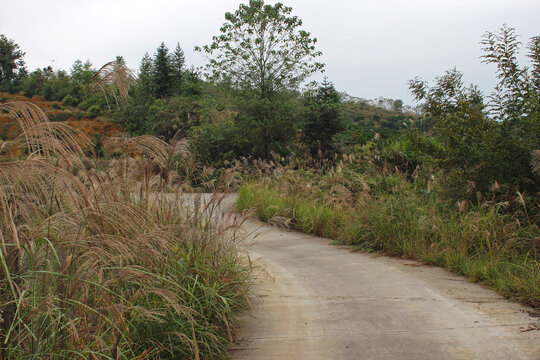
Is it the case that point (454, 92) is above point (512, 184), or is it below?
above

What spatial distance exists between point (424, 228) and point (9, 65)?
32318mm

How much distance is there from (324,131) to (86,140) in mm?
15684

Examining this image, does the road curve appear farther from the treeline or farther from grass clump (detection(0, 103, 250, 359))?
the treeline

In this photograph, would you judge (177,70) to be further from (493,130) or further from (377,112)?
(493,130)

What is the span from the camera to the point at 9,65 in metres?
30.2

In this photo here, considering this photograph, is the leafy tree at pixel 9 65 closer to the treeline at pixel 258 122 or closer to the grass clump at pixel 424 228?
the treeline at pixel 258 122

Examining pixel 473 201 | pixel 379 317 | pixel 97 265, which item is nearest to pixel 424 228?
pixel 473 201

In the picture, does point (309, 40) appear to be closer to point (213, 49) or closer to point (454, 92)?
point (213, 49)

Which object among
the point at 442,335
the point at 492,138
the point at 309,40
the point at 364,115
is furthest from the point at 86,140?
the point at 364,115

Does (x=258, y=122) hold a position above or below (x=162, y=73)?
below

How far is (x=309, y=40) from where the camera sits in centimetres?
2166

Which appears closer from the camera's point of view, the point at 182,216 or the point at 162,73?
the point at 182,216

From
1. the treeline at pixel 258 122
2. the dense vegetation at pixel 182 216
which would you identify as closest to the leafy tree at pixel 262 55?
the treeline at pixel 258 122

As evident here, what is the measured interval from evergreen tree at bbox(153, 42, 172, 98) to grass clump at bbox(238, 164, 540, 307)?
2689 centimetres
